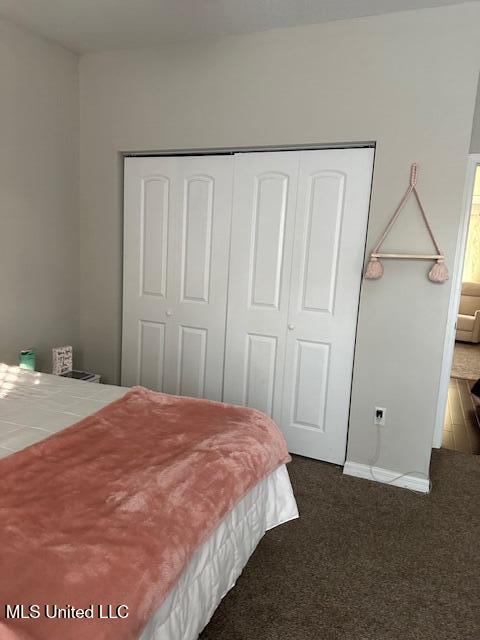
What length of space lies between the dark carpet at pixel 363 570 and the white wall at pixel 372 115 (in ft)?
1.03

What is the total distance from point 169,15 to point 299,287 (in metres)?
1.73

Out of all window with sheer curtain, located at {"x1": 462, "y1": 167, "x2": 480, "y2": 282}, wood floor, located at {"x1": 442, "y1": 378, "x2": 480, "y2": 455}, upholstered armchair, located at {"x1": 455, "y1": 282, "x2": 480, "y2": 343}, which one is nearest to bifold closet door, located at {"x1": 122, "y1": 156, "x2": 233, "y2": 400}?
wood floor, located at {"x1": 442, "y1": 378, "x2": 480, "y2": 455}

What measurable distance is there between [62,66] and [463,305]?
22.8 feet

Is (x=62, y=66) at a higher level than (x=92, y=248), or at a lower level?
higher

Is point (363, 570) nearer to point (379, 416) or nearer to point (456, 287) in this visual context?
point (379, 416)

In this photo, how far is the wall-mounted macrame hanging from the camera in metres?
2.55

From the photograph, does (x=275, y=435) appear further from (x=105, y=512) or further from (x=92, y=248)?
(x=92, y=248)

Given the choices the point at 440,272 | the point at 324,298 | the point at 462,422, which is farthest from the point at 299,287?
the point at 462,422

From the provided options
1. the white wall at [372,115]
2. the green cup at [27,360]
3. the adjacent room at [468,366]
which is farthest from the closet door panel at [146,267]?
the adjacent room at [468,366]

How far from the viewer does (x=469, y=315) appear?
7789 mm

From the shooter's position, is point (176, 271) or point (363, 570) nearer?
point (363, 570)

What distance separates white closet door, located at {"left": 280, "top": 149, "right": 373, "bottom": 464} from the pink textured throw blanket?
105cm

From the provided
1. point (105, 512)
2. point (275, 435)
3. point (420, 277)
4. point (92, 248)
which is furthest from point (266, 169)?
point (105, 512)

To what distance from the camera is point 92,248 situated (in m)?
3.51
